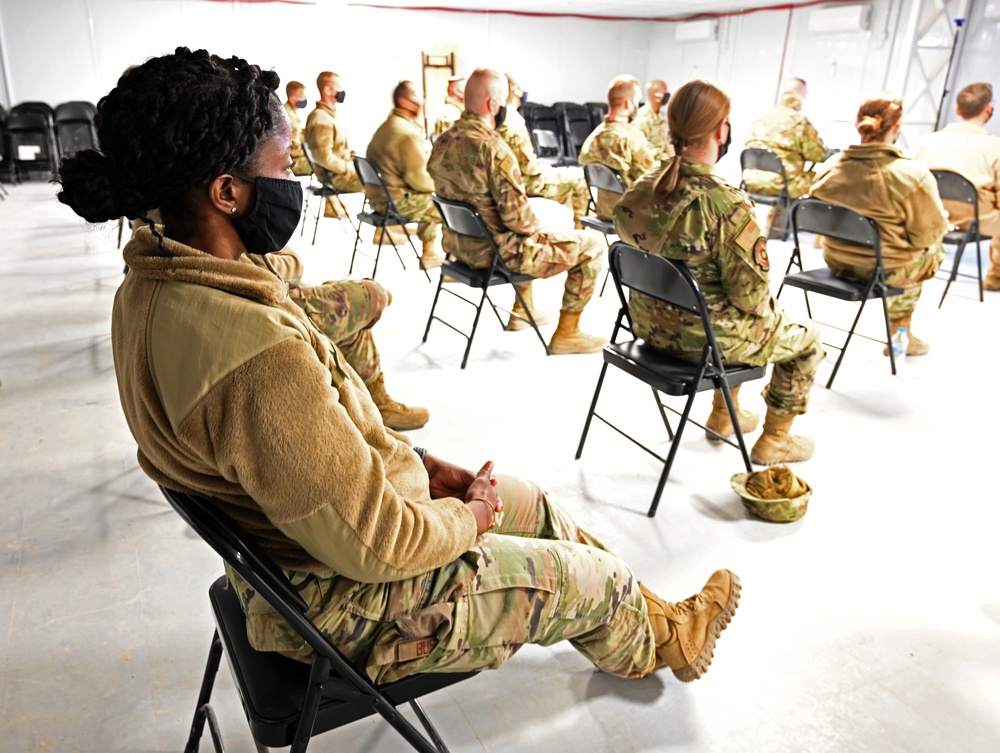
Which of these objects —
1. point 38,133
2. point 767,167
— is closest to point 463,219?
point 767,167

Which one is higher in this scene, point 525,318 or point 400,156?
point 400,156

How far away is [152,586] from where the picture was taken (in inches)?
77.9

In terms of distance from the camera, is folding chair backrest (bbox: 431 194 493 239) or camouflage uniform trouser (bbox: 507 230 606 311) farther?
camouflage uniform trouser (bbox: 507 230 606 311)

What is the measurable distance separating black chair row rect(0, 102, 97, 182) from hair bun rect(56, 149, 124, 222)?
9603 mm

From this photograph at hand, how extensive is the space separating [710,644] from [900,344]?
2744 millimetres

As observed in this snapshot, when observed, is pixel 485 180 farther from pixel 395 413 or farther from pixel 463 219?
pixel 395 413

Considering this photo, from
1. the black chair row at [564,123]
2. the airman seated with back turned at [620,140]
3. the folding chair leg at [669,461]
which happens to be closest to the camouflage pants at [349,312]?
the folding chair leg at [669,461]

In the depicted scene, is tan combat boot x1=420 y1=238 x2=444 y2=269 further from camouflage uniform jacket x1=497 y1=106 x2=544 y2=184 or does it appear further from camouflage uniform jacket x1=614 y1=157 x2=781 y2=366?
camouflage uniform jacket x1=614 y1=157 x2=781 y2=366

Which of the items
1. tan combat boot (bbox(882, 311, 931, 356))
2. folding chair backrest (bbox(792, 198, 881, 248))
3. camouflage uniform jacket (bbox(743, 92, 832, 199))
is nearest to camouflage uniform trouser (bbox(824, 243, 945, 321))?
folding chair backrest (bbox(792, 198, 881, 248))

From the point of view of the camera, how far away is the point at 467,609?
1.17m

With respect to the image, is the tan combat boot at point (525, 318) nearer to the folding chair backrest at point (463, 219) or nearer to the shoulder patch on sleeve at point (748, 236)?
the folding chair backrest at point (463, 219)

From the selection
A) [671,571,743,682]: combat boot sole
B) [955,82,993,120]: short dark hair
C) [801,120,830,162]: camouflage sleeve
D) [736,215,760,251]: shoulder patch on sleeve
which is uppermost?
[955,82,993,120]: short dark hair

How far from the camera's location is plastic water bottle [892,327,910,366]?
373cm

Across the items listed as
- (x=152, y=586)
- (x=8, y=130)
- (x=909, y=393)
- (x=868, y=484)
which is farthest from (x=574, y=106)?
(x=152, y=586)
